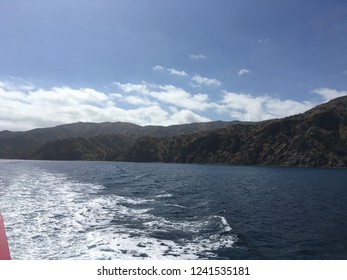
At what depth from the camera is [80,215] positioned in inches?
1416

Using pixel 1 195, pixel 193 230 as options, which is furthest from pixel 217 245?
pixel 1 195

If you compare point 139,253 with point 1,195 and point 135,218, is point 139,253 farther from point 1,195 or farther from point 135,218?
point 1,195

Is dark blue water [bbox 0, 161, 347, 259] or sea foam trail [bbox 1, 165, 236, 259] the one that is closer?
sea foam trail [bbox 1, 165, 236, 259]

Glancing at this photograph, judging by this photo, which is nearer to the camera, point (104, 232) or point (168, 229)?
point (104, 232)

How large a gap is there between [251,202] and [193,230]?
24296mm

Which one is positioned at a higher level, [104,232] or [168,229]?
[104,232]

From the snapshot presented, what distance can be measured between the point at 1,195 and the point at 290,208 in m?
47.6

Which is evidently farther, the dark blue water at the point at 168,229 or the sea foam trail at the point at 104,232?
the dark blue water at the point at 168,229

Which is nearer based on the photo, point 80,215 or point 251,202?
point 80,215

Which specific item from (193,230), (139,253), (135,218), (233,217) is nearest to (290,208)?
(233,217)
